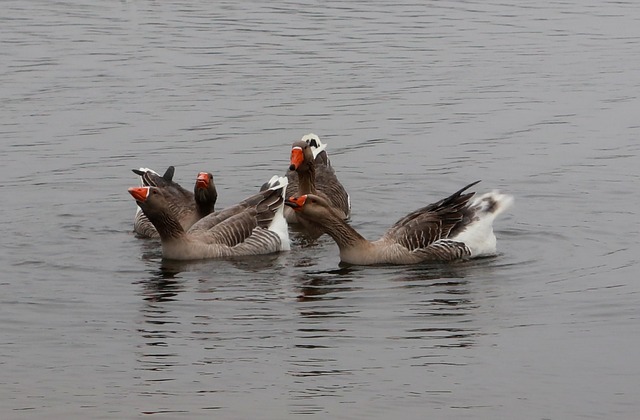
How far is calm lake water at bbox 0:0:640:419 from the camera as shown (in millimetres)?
10523

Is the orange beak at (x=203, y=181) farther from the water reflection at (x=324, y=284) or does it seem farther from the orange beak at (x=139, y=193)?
the water reflection at (x=324, y=284)

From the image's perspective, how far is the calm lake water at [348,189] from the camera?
10.5 m

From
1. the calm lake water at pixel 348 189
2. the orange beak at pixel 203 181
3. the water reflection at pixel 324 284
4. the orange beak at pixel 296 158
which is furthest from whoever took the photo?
the orange beak at pixel 296 158

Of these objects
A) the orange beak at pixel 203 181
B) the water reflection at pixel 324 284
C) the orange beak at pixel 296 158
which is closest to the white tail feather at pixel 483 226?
the water reflection at pixel 324 284

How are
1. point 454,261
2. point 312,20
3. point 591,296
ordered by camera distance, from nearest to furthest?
point 591,296
point 454,261
point 312,20

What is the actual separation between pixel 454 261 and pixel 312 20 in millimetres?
17693

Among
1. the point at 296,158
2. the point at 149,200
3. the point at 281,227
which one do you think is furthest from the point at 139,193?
the point at 296,158

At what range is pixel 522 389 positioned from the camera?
33.8 feet

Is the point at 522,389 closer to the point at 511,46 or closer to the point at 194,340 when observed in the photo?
the point at 194,340

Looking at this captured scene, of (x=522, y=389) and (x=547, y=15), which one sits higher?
(x=547, y=15)

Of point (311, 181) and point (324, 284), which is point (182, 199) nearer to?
point (311, 181)

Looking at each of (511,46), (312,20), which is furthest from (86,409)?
(312,20)

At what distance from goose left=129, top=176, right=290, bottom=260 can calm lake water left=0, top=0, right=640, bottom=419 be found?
25cm

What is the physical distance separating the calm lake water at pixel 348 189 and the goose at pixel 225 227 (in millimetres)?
251
